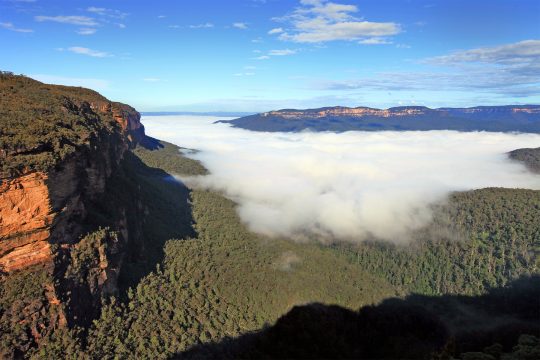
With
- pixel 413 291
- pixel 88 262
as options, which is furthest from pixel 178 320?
pixel 413 291

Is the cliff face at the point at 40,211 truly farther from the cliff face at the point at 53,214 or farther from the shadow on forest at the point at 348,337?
the shadow on forest at the point at 348,337

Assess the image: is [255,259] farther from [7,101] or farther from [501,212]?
[501,212]

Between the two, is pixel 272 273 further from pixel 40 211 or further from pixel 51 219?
pixel 40 211

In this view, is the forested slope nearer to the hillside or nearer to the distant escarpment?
the hillside

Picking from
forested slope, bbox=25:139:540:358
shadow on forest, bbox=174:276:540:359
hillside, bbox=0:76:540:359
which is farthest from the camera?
forested slope, bbox=25:139:540:358

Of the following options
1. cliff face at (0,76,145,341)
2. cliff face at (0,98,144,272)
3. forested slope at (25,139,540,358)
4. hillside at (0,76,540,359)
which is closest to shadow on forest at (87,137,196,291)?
hillside at (0,76,540,359)

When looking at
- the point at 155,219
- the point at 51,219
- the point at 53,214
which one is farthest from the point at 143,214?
the point at 51,219

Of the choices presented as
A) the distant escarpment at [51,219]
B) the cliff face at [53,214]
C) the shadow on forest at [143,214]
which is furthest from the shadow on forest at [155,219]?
the cliff face at [53,214]
